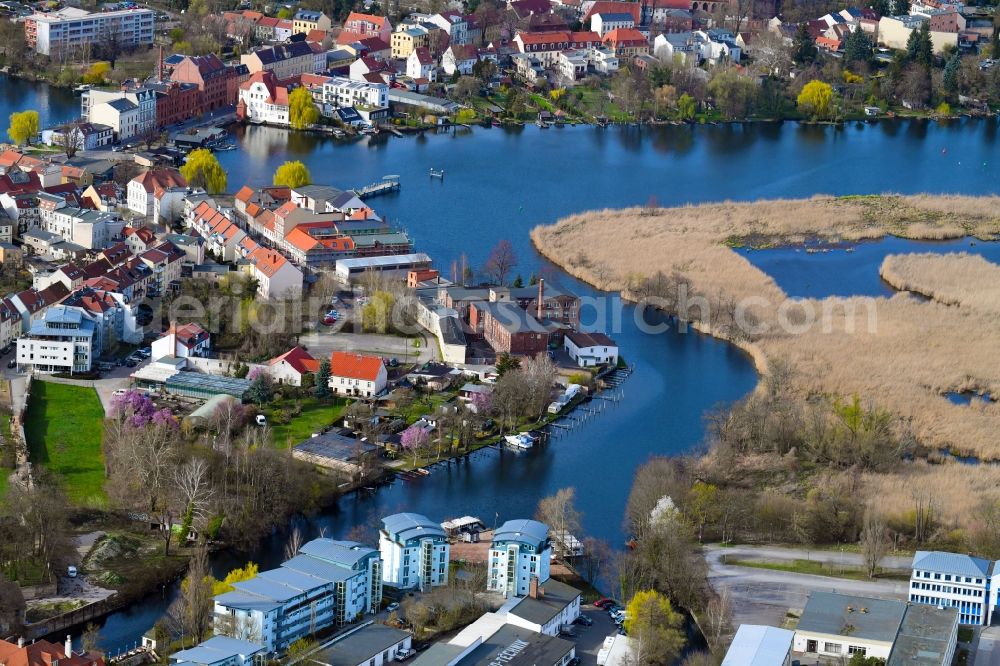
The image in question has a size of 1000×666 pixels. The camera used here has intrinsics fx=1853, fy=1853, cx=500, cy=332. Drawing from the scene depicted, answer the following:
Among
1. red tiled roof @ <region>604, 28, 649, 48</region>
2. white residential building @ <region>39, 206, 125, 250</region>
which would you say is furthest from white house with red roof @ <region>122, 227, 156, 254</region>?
red tiled roof @ <region>604, 28, 649, 48</region>

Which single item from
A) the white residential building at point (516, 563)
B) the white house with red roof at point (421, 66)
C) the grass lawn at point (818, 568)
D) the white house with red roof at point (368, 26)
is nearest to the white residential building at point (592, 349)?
the grass lawn at point (818, 568)

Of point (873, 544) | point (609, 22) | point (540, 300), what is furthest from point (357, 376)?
point (609, 22)

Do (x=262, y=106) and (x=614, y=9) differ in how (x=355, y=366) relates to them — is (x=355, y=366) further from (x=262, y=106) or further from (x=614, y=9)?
(x=614, y=9)

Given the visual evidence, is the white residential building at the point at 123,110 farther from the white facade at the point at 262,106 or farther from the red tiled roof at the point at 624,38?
the red tiled roof at the point at 624,38

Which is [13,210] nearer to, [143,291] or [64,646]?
[143,291]

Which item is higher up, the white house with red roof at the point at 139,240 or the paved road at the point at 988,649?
the white house with red roof at the point at 139,240

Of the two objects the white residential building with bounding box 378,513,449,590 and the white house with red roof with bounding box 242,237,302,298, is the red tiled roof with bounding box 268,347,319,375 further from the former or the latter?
the white residential building with bounding box 378,513,449,590

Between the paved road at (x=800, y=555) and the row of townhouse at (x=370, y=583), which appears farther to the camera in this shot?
the paved road at (x=800, y=555)
